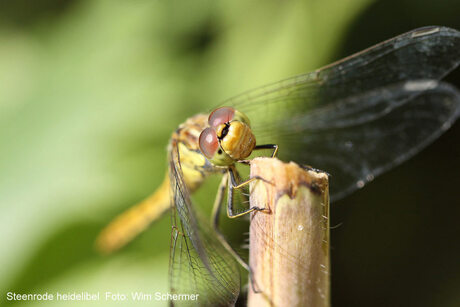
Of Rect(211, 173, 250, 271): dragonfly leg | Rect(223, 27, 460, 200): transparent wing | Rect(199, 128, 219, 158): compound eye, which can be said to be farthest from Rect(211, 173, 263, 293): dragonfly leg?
Rect(223, 27, 460, 200): transparent wing

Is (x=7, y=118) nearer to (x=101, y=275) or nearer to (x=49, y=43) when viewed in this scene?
(x=49, y=43)

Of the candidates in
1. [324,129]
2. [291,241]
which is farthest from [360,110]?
[291,241]

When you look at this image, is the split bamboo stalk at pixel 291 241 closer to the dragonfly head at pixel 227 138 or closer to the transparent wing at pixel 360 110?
the dragonfly head at pixel 227 138

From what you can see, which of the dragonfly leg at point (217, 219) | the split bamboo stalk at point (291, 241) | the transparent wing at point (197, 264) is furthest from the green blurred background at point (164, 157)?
the split bamboo stalk at point (291, 241)

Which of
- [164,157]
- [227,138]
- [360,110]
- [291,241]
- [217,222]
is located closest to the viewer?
[291,241]

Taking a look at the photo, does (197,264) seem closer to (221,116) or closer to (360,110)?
(221,116)

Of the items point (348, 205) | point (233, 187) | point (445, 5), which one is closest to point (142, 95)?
point (233, 187)

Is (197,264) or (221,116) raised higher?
(221,116)
